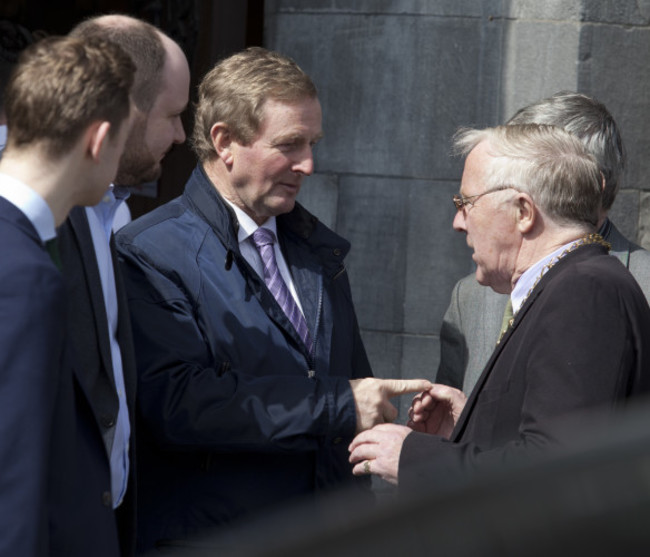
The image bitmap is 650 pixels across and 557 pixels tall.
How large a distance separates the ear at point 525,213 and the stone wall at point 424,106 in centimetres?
206

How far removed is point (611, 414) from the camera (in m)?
2.36

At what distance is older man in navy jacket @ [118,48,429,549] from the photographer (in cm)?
291

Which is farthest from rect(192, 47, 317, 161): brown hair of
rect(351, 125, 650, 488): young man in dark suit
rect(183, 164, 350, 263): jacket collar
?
rect(351, 125, 650, 488): young man in dark suit

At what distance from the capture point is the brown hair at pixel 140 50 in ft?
9.11

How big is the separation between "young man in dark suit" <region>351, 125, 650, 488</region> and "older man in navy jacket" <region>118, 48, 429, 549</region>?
207 mm

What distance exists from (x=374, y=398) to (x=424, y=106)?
2120 millimetres

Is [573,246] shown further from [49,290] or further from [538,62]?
[538,62]

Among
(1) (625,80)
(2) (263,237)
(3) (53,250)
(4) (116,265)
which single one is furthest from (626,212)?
(3) (53,250)

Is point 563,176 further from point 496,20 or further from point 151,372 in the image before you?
point 496,20

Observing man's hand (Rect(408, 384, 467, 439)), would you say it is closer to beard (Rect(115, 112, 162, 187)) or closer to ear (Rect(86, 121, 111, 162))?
beard (Rect(115, 112, 162, 187))

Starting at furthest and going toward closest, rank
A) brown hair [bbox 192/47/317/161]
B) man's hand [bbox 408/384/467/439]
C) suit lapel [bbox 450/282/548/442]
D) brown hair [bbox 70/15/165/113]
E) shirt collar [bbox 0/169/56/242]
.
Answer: brown hair [bbox 192/47/317/161] < man's hand [bbox 408/384/467/439] < brown hair [bbox 70/15/165/113] < suit lapel [bbox 450/282/548/442] < shirt collar [bbox 0/169/56/242]

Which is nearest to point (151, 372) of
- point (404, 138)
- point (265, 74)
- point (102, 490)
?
point (102, 490)

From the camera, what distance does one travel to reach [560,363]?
8.09 feet

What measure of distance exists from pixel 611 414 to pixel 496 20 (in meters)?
2.81
